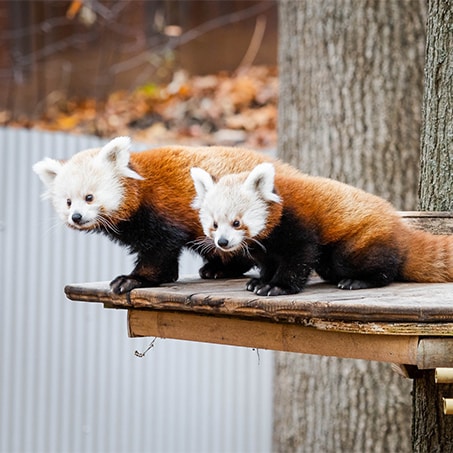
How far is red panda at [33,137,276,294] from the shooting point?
9.34 ft

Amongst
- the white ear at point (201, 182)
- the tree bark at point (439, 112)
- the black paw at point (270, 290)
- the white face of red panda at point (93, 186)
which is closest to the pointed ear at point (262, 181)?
the white ear at point (201, 182)

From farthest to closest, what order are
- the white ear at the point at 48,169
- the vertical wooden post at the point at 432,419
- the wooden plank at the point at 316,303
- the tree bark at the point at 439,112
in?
1. the tree bark at the point at 439,112
2. the vertical wooden post at the point at 432,419
3. the white ear at the point at 48,169
4. the wooden plank at the point at 316,303

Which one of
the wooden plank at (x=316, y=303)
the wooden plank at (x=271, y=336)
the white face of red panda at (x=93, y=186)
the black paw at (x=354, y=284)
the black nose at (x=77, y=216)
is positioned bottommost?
the wooden plank at (x=271, y=336)

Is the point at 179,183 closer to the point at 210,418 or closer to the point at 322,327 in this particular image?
the point at 322,327

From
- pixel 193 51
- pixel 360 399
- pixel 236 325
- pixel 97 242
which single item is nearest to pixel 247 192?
pixel 236 325

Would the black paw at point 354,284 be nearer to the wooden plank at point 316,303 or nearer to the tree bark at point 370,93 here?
the wooden plank at point 316,303

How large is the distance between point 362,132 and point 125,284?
220 centimetres

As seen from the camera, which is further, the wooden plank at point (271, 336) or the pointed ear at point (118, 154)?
the pointed ear at point (118, 154)

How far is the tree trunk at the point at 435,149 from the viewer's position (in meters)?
3.12

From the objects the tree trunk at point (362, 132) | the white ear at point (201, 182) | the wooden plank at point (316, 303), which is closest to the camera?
the wooden plank at point (316, 303)

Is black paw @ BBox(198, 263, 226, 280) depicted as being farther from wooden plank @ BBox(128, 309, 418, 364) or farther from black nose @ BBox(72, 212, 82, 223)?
black nose @ BBox(72, 212, 82, 223)

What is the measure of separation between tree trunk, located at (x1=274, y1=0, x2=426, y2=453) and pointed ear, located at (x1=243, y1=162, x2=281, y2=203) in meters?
2.11

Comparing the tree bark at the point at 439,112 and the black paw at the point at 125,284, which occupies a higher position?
the tree bark at the point at 439,112

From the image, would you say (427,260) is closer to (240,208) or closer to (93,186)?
(240,208)
